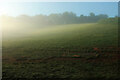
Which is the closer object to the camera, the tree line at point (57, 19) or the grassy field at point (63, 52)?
the grassy field at point (63, 52)

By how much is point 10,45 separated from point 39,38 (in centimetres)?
94

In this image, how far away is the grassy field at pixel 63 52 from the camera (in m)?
3.26

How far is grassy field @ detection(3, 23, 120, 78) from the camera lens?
10.7 ft

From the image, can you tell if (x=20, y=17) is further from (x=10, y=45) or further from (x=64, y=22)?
(x=64, y=22)

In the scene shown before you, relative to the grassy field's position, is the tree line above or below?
above

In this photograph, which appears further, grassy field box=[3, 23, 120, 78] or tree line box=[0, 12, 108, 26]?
tree line box=[0, 12, 108, 26]

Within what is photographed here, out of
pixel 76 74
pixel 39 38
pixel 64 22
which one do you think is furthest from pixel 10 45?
pixel 76 74

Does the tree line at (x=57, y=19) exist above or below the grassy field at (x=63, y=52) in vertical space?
above

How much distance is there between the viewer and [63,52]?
12.9 feet

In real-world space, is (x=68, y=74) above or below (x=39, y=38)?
below

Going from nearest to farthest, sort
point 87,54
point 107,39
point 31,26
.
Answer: point 87,54, point 107,39, point 31,26

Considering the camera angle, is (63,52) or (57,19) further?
(57,19)

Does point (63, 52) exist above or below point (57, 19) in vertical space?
below

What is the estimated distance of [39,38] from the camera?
4543 millimetres
